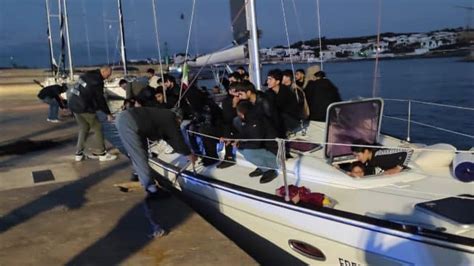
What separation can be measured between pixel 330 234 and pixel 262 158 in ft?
5.43

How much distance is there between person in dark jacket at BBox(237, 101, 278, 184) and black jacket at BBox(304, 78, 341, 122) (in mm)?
2151

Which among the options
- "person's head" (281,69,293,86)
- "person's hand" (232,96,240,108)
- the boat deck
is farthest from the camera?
"person's head" (281,69,293,86)

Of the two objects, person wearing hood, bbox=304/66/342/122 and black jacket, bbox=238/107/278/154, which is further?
person wearing hood, bbox=304/66/342/122

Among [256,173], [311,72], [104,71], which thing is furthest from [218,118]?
[104,71]

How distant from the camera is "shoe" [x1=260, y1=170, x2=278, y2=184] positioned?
21.0ft

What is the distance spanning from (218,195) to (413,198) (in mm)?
2403

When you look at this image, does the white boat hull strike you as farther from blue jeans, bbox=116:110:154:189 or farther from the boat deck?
blue jeans, bbox=116:110:154:189

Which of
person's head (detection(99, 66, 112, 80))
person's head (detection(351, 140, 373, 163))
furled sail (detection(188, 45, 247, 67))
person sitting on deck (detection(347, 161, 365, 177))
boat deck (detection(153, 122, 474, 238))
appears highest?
furled sail (detection(188, 45, 247, 67))

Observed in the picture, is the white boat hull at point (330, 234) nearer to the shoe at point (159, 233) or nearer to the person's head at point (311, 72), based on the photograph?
the shoe at point (159, 233)

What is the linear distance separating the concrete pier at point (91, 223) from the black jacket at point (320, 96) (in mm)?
2881

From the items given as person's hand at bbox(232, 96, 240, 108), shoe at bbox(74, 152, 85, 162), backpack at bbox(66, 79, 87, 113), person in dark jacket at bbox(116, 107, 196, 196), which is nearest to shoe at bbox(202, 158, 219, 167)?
person in dark jacket at bbox(116, 107, 196, 196)

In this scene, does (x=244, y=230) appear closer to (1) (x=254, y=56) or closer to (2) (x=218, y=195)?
(2) (x=218, y=195)

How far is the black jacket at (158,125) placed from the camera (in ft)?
22.6

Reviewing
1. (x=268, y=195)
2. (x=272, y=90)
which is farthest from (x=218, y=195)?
(x=272, y=90)
